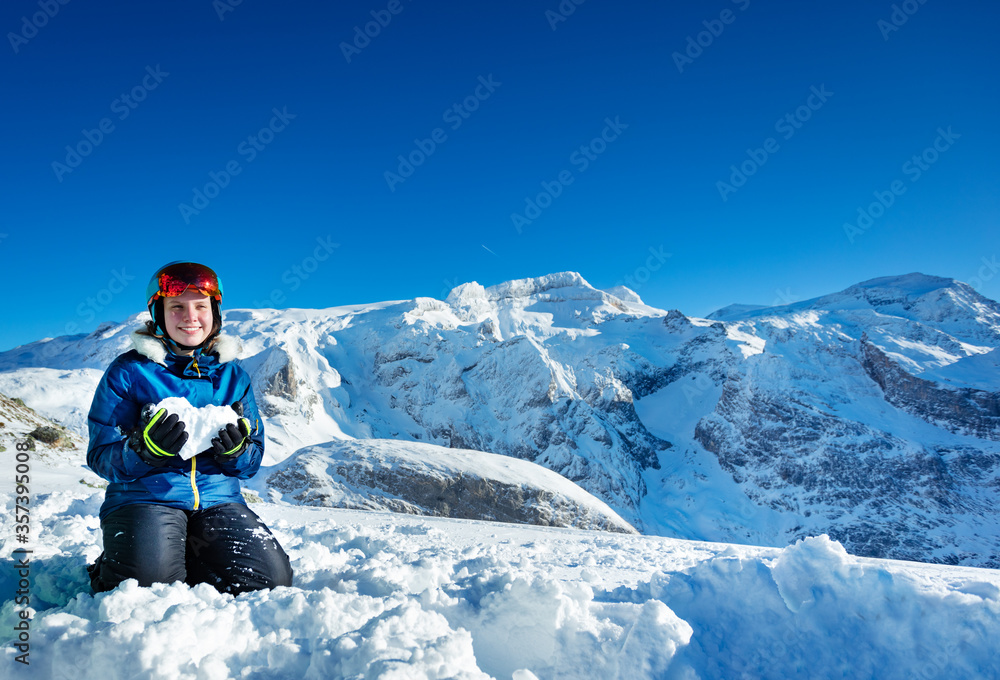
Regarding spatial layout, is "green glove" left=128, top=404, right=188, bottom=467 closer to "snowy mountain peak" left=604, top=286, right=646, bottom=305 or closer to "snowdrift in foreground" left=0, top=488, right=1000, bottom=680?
"snowdrift in foreground" left=0, top=488, right=1000, bottom=680

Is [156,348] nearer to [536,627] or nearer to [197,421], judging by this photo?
[197,421]

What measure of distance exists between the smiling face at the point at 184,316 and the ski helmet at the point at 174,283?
0.10 ft

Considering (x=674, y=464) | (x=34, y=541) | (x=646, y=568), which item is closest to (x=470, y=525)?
(x=646, y=568)

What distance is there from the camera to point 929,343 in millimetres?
82125

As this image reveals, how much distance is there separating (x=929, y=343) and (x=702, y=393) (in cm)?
3632

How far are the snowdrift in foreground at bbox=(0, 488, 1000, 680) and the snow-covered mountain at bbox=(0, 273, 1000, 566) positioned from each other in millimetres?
49348

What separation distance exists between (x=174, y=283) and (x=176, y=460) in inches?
43.2

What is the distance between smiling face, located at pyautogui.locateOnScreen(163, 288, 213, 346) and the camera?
323 centimetres

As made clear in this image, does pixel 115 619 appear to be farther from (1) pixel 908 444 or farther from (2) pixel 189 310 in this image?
(1) pixel 908 444

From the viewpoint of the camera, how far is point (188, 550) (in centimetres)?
305

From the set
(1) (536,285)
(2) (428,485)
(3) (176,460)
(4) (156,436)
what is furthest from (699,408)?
(4) (156,436)

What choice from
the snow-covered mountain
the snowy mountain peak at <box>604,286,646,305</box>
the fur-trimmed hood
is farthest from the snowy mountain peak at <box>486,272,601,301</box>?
the fur-trimmed hood

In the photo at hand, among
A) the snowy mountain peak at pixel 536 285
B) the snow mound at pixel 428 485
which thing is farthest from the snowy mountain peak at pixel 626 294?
the snow mound at pixel 428 485

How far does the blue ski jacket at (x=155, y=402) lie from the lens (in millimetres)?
2924
